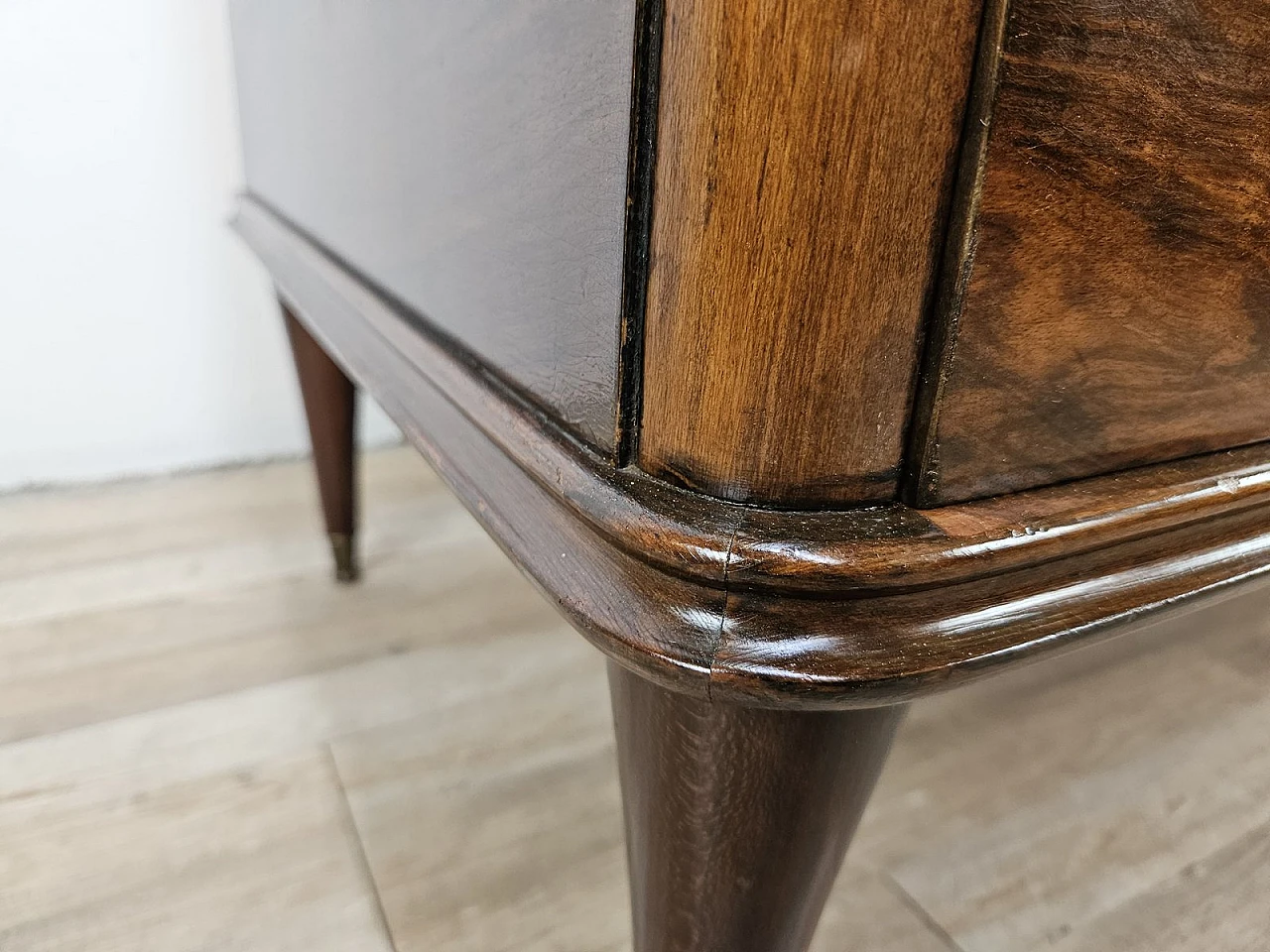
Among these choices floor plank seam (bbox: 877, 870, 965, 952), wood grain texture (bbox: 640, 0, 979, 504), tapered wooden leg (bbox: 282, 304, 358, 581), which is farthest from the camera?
tapered wooden leg (bbox: 282, 304, 358, 581)

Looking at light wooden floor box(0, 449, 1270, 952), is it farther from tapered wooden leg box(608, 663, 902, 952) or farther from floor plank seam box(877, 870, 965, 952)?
tapered wooden leg box(608, 663, 902, 952)

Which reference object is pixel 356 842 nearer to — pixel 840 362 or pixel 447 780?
pixel 447 780

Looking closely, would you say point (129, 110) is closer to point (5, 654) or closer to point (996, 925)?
point (5, 654)

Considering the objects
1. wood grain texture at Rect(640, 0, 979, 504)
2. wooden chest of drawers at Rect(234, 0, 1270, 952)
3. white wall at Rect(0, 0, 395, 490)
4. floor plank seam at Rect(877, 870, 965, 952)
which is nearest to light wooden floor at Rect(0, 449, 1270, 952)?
floor plank seam at Rect(877, 870, 965, 952)

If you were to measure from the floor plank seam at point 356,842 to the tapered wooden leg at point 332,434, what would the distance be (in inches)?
9.7

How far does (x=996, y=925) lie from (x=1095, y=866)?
92 mm

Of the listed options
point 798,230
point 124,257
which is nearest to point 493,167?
point 798,230

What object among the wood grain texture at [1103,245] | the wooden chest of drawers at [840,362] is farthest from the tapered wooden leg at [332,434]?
the wood grain texture at [1103,245]

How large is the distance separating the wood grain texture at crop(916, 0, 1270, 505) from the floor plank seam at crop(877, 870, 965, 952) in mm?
360

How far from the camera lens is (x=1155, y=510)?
0.23 m

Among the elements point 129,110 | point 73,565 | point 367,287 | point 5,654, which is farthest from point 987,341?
point 129,110

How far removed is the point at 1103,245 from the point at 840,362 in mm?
69

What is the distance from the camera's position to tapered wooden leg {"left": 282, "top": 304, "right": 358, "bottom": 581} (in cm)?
76

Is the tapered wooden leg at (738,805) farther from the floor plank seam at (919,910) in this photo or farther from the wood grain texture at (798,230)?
the floor plank seam at (919,910)
